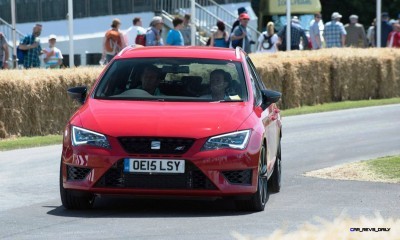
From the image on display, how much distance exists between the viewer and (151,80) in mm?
11758

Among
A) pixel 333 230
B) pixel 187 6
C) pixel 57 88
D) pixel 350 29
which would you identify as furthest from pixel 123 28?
pixel 333 230

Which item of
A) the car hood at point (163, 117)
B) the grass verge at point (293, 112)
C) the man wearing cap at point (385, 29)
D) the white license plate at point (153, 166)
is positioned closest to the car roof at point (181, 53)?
the car hood at point (163, 117)

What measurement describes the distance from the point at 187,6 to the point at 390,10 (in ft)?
68.7

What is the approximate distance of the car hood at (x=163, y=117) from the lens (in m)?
10.5

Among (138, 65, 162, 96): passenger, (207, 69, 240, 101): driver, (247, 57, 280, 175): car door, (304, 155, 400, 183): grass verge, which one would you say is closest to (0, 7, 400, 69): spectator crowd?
(304, 155, 400, 183): grass verge

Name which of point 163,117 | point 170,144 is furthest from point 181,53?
point 170,144

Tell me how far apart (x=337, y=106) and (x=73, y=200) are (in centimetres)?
1712

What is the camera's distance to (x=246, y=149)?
34.8ft

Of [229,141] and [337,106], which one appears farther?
[337,106]

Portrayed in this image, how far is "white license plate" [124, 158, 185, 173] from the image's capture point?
10.4 metres

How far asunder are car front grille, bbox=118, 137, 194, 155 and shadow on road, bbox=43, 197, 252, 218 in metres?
0.55

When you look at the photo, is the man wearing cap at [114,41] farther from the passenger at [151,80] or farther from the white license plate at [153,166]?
the white license plate at [153,166]

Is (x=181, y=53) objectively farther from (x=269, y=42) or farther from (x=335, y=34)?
(x=335, y=34)

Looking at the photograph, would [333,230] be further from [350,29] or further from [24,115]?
[350,29]
